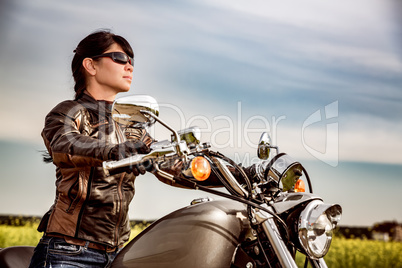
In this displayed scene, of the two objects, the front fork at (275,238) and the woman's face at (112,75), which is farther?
the woman's face at (112,75)

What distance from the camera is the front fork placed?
134cm

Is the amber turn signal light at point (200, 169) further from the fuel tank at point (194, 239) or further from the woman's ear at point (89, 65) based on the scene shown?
the woman's ear at point (89, 65)

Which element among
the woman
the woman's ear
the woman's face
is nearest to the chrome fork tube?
the woman

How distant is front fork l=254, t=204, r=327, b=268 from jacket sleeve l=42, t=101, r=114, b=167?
55 cm

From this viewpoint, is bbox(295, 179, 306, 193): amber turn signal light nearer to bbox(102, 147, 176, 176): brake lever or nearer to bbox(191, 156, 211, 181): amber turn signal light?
bbox(191, 156, 211, 181): amber turn signal light

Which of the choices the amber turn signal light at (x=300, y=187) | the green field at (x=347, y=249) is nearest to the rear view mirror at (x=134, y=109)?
the amber turn signal light at (x=300, y=187)

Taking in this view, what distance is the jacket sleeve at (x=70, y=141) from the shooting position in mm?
1438

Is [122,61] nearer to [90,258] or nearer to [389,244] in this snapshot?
[90,258]

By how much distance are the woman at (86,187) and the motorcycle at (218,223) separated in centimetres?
30

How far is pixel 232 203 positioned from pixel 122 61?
0.86m

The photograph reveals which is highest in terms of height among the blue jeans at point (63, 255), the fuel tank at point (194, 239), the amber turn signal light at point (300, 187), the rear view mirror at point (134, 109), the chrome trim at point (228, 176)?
the rear view mirror at point (134, 109)

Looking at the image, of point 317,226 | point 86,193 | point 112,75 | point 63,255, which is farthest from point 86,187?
point 317,226

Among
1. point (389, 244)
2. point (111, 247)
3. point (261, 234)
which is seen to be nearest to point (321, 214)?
point (261, 234)

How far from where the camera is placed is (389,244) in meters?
5.77
